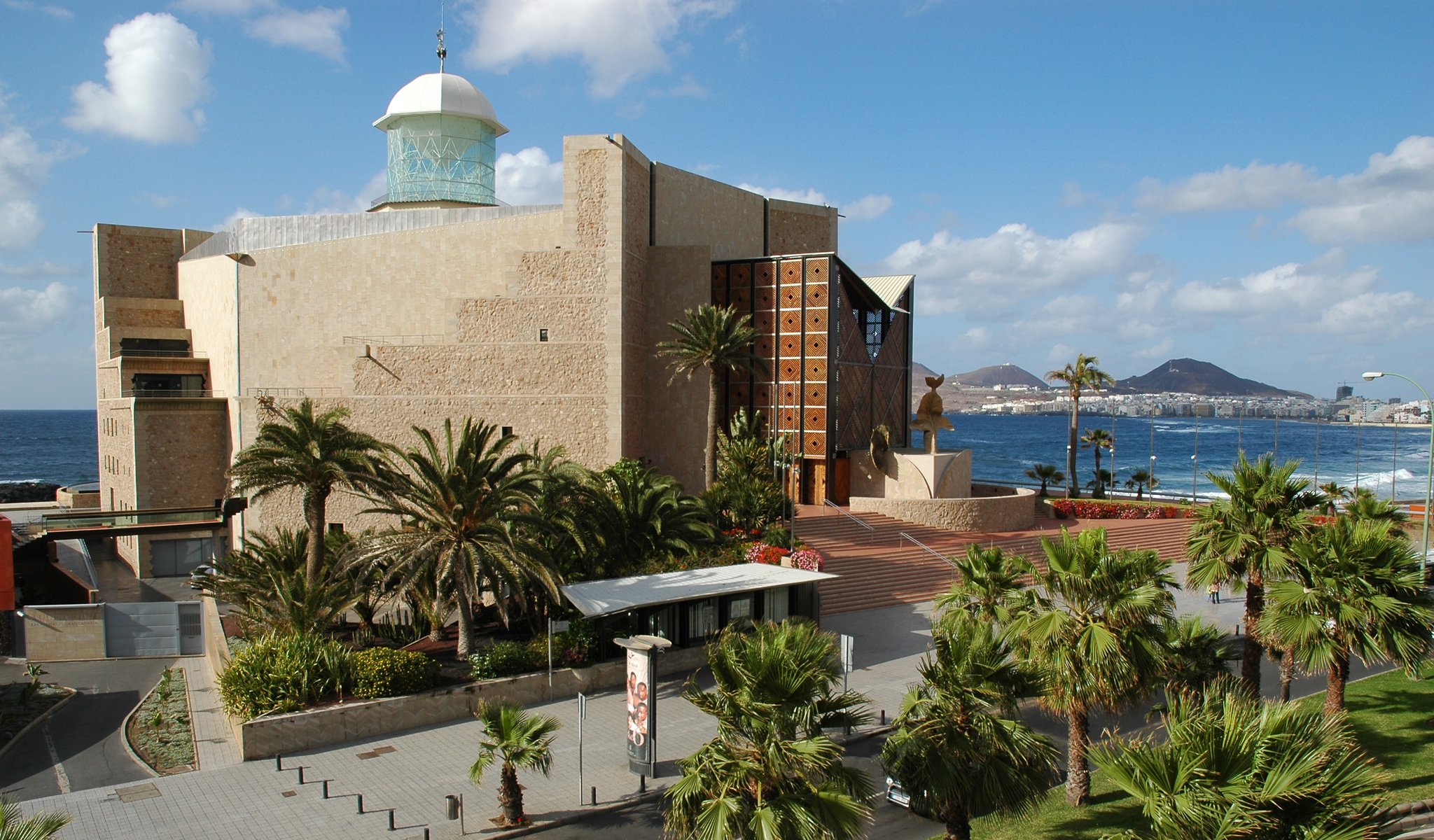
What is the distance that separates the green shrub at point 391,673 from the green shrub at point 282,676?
0.89ft

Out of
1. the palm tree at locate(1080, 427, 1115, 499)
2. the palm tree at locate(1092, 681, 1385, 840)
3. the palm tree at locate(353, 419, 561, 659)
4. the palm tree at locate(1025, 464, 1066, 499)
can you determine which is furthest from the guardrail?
the palm tree at locate(1080, 427, 1115, 499)

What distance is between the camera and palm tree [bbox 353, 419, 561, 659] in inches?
786

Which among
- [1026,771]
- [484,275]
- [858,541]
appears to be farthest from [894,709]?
[484,275]

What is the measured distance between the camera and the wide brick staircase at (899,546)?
91.7 feet

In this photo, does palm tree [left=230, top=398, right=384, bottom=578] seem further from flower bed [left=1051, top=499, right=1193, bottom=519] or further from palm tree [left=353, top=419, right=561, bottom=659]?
flower bed [left=1051, top=499, right=1193, bottom=519]

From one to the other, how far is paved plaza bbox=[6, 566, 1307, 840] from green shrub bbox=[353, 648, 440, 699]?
3.12 ft

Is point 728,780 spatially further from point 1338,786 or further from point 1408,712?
point 1408,712

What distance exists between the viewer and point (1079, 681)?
12.1 m

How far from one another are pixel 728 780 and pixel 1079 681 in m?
5.68

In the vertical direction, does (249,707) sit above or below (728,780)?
below

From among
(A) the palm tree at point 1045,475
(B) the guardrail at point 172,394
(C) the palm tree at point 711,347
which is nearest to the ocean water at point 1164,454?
(A) the palm tree at point 1045,475

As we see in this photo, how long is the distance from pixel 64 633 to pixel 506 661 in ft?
47.0

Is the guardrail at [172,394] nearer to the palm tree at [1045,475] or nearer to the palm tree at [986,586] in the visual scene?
the palm tree at [986,586]

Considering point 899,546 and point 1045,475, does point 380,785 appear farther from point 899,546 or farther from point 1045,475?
point 1045,475
